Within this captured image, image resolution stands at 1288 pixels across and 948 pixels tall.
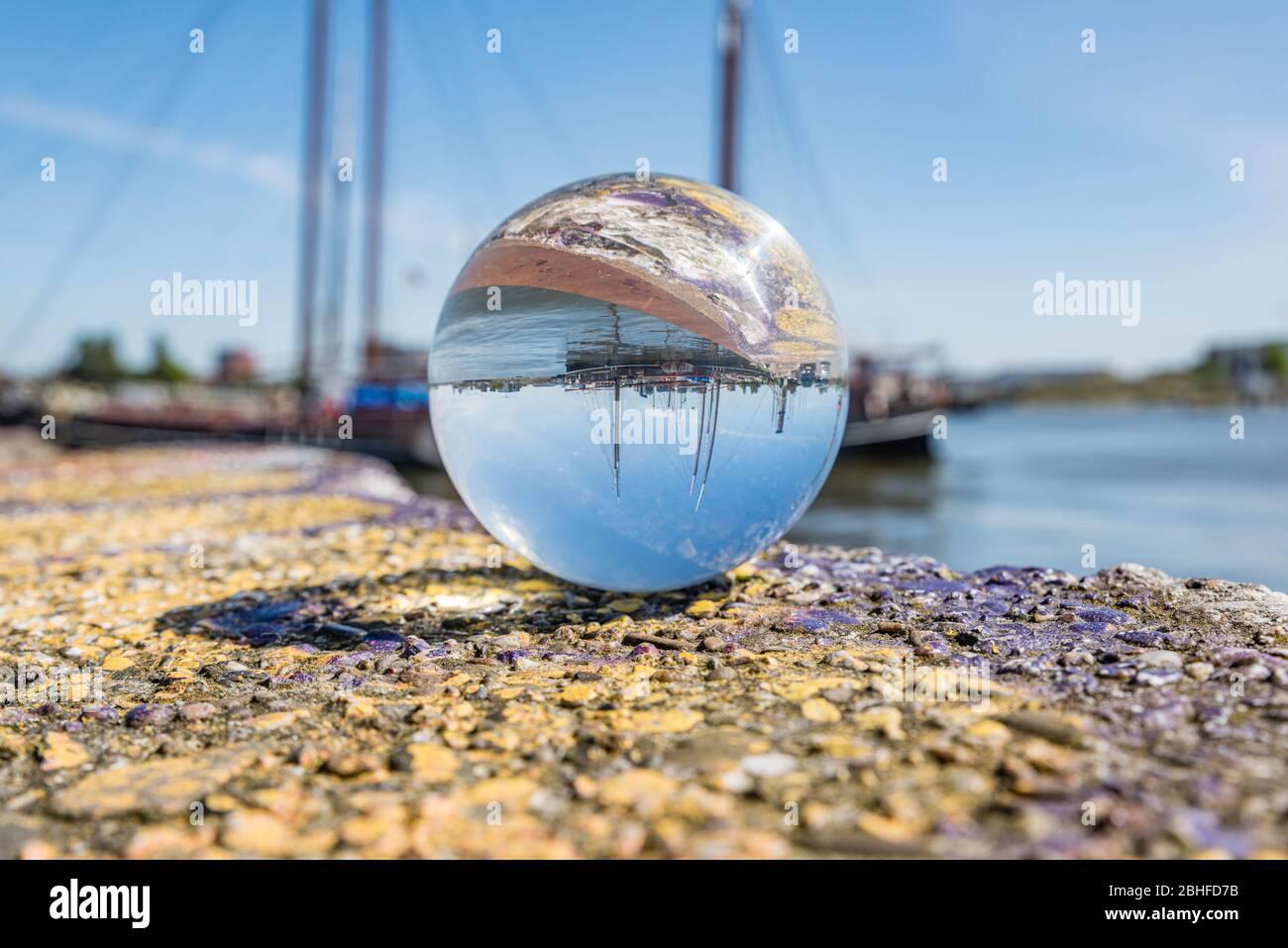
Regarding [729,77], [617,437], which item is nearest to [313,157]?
[729,77]

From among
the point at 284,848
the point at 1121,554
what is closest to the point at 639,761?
the point at 284,848

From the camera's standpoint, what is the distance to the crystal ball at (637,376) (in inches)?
161

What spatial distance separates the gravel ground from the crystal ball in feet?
1.99

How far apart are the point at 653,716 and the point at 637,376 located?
151 cm

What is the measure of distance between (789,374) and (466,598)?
243cm

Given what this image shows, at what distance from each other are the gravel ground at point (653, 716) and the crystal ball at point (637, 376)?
61 cm

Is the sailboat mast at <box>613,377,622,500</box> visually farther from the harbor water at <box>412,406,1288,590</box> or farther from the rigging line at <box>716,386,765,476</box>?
the harbor water at <box>412,406,1288,590</box>

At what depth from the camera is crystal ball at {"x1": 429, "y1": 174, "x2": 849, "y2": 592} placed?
409 cm

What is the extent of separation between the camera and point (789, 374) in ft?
14.3
